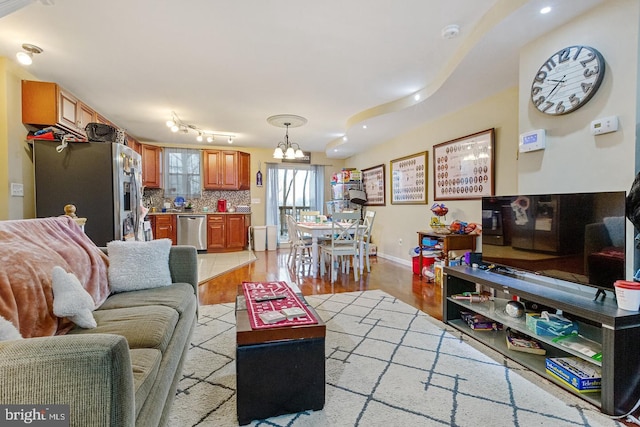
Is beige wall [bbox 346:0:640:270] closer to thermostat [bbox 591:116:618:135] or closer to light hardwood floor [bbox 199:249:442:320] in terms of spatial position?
thermostat [bbox 591:116:618:135]

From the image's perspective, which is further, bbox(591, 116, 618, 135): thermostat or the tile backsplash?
the tile backsplash

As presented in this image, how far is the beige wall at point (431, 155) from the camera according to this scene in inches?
130

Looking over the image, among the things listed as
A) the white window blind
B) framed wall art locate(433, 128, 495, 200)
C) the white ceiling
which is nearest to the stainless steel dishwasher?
the white window blind

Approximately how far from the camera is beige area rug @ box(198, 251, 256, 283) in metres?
4.41

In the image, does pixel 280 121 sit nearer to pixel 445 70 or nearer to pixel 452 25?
pixel 445 70

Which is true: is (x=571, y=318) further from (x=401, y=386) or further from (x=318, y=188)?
(x=318, y=188)

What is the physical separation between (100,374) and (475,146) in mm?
4114

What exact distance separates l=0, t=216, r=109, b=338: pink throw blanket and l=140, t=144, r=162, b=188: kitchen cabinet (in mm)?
4664

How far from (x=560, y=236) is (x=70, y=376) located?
254 centimetres

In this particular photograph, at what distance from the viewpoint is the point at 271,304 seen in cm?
175

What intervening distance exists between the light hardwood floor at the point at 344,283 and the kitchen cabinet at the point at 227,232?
1663mm

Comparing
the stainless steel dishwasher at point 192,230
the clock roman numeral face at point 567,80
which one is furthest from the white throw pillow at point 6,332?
the stainless steel dishwasher at point 192,230

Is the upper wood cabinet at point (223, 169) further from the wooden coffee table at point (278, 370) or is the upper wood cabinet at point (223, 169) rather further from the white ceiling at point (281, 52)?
the wooden coffee table at point (278, 370)

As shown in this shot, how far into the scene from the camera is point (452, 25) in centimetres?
233
